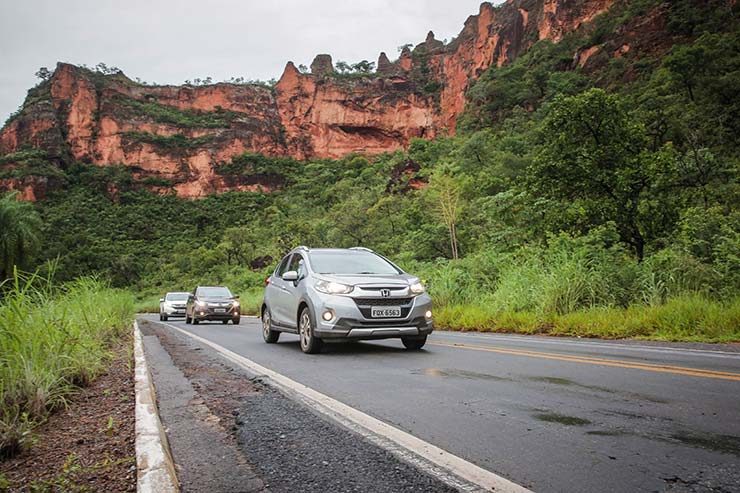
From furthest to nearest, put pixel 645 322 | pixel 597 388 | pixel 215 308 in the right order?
pixel 215 308 < pixel 645 322 < pixel 597 388

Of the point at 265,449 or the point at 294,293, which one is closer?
the point at 265,449

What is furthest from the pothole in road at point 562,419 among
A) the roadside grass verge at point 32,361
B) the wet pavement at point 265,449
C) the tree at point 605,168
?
the tree at point 605,168

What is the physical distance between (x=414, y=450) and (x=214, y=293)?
19.3 metres

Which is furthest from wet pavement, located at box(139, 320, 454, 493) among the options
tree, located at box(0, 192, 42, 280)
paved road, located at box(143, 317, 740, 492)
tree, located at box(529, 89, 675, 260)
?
tree, located at box(0, 192, 42, 280)

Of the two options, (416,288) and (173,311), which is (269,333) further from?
(173,311)

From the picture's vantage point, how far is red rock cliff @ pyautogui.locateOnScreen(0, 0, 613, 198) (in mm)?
103562

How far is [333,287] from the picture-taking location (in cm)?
793

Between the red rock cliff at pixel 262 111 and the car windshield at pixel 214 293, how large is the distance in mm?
81698

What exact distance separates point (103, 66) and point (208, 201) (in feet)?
164

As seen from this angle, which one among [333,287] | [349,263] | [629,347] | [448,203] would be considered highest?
[448,203]

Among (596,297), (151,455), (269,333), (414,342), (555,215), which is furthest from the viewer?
(555,215)

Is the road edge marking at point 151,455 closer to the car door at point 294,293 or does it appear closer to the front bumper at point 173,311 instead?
the car door at point 294,293

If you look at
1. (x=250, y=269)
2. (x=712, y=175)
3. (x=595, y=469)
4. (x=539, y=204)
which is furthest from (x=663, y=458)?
(x=250, y=269)

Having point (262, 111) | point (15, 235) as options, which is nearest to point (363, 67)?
point (262, 111)
